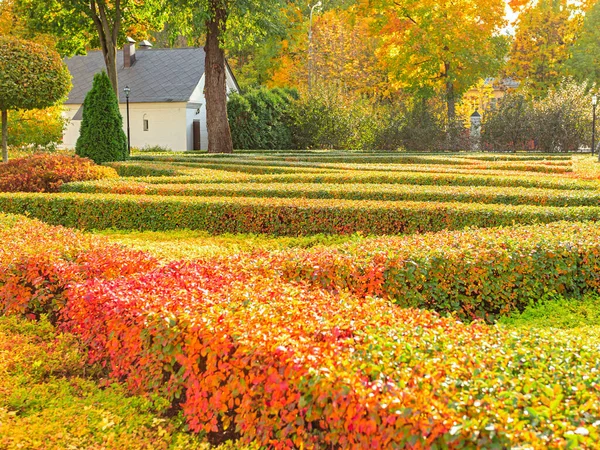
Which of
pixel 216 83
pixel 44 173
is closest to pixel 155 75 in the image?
pixel 216 83

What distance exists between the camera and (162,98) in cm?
3706

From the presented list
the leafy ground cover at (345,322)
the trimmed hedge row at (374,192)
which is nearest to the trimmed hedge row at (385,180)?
the trimmed hedge row at (374,192)

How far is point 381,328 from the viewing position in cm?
385

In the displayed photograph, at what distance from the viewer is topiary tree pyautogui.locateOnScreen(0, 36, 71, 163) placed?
2077 cm

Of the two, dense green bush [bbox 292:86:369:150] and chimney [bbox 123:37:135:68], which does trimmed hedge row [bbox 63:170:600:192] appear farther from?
chimney [bbox 123:37:135:68]

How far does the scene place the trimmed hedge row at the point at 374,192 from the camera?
9828 millimetres

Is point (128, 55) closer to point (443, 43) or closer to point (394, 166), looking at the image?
point (443, 43)

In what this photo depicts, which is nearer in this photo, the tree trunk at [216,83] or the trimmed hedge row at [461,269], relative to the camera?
the trimmed hedge row at [461,269]

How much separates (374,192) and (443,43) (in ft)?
74.7

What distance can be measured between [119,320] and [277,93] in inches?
1268

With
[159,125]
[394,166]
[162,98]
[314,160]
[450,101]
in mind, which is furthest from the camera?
[159,125]

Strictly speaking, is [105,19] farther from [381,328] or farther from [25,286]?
[381,328]

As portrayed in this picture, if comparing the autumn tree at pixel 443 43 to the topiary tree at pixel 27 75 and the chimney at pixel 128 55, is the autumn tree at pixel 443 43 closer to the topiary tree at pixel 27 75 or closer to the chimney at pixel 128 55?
the chimney at pixel 128 55

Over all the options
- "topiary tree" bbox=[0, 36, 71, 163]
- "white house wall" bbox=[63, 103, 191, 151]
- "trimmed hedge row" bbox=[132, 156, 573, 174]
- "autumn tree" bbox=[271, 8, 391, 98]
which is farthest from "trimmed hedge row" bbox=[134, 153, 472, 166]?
"autumn tree" bbox=[271, 8, 391, 98]
